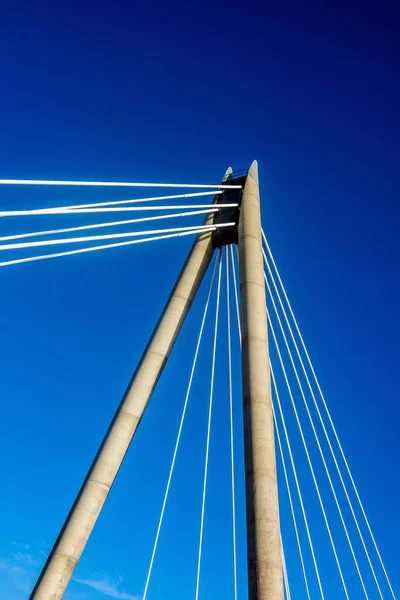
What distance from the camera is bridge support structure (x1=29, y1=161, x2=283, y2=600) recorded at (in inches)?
373

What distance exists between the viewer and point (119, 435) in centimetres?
1216

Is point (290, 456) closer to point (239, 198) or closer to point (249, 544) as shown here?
point (249, 544)

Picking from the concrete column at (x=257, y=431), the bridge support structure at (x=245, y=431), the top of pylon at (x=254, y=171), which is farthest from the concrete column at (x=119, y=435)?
the top of pylon at (x=254, y=171)

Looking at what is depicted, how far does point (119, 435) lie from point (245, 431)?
3.24 metres

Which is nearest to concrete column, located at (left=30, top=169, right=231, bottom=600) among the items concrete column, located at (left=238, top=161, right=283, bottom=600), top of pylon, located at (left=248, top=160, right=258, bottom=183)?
concrete column, located at (left=238, top=161, right=283, bottom=600)

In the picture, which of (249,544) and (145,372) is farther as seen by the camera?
(145,372)

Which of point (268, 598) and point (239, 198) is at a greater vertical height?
point (239, 198)

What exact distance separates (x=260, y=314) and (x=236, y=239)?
419cm

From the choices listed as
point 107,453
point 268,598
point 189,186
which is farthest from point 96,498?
point 189,186

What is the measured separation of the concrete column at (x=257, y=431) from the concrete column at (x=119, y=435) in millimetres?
1909

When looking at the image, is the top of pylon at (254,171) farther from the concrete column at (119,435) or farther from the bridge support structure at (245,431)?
the concrete column at (119,435)

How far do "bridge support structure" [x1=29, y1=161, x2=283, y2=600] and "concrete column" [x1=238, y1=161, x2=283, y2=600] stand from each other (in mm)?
16

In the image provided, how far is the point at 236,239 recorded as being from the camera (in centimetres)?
1642

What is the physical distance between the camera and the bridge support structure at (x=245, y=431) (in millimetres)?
9484
